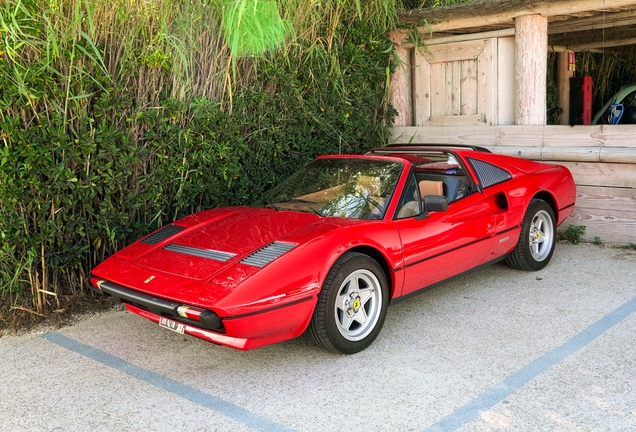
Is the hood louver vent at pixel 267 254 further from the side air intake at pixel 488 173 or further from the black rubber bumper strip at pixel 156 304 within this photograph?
the side air intake at pixel 488 173

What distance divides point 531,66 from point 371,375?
15.2 feet

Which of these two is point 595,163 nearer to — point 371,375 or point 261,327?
point 371,375

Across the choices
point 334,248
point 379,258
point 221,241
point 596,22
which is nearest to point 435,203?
point 379,258

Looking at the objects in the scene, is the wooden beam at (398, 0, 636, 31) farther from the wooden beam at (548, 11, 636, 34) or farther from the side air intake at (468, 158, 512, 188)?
the side air intake at (468, 158, 512, 188)

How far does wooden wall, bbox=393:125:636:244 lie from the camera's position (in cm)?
614

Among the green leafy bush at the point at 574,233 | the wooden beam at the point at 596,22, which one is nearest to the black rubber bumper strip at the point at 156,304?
the green leafy bush at the point at 574,233

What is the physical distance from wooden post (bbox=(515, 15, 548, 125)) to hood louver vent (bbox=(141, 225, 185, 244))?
4312 mm

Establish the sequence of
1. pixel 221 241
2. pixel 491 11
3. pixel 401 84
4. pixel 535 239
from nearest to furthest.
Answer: pixel 221 241 < pixel 535 239 < pixel 491 11 < pixel 401 84

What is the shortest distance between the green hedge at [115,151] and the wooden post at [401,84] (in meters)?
1.29

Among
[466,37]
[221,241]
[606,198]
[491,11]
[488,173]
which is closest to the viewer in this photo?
[221,241]

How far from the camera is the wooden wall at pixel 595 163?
20.2 ft

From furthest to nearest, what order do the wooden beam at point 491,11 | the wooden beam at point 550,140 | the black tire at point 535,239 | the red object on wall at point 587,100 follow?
the red object on wall at point 587,100 → the wooden beam at point 491,11 → the wooden beam at point 550,140 → the black tire at point 535,239

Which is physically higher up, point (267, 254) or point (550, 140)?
point (550, 140)

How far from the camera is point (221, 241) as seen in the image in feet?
12.9
